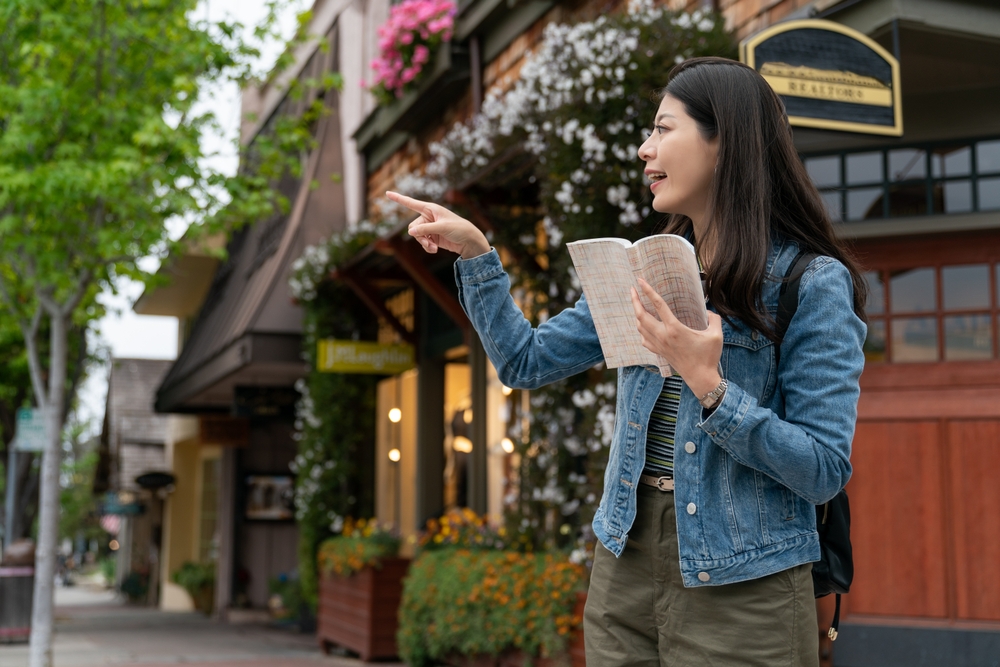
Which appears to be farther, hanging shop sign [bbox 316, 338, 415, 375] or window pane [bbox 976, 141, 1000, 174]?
hanging shop sign [bbox 316, 338, 415, 375]

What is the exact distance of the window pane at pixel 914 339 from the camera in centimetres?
585

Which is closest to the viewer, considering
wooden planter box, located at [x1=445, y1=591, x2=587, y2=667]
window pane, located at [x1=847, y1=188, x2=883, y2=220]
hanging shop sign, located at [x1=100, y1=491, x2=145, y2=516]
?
window pane, located at [x1=847, y1=188, x2=883, y2=220]

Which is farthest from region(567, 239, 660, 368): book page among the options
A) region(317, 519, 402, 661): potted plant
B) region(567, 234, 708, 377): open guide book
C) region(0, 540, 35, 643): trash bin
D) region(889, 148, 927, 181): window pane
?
region(0, 540, 35, 643): trash bin

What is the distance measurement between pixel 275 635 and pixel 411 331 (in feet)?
18.0

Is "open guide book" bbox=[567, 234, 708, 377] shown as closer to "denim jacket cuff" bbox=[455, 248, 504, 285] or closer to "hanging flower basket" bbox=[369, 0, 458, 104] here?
"denim jacket cuff" bbox=[455, 248, 504, 285]

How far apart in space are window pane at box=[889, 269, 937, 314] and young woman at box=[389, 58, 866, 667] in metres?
4.29

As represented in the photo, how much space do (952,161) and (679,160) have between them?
443 cm

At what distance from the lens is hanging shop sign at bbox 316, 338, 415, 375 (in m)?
10.6

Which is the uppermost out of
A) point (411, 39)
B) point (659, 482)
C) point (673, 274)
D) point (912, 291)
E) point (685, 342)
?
point (411, 39)

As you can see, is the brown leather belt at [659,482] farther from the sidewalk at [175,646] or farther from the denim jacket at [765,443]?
the sidewalk at [175,646]

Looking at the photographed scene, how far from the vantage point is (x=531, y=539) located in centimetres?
712

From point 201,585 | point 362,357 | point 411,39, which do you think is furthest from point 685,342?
point 201,585

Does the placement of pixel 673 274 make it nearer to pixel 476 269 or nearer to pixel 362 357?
pixel 476 269

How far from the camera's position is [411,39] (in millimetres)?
10219
